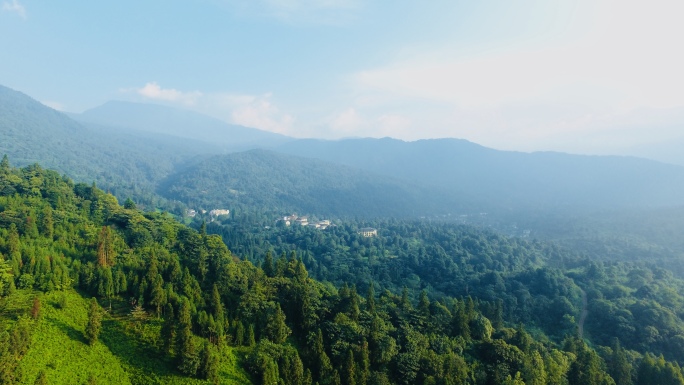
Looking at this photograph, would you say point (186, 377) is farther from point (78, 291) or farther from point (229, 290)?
point (78, 291)

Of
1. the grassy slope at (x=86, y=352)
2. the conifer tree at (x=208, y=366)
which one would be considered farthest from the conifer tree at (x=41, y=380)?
the conifer tree at (x=208, y=366)

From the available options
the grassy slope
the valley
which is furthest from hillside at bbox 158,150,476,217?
the grassy slope

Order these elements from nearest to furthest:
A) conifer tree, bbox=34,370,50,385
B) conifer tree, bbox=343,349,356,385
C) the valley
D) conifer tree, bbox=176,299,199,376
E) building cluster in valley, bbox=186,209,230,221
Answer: conifer tree, bbox=34,370,50,385
conifer tree, bbox=176,299,199,376
the valley
conifer tree, bbox=343,349,356,385
building cluster in valley, bbox=186,209,230,221

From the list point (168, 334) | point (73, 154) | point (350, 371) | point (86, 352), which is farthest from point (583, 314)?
point (73, 154)

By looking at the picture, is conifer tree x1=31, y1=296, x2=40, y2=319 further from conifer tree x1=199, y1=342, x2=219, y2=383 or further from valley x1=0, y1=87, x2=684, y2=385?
conifer tree x1=199, y1=342, x2=219, y2=383

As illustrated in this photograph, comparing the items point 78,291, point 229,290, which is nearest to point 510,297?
point 229,290

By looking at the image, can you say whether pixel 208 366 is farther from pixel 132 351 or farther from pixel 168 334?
pixel 132 351

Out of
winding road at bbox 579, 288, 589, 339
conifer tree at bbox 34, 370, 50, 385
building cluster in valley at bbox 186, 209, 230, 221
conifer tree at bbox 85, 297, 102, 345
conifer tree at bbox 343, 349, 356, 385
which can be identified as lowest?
building cluster in valley at bbox 186, 209, 230, 221

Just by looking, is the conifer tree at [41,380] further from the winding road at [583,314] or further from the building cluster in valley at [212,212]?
the building cluster in valley at [212,212]
